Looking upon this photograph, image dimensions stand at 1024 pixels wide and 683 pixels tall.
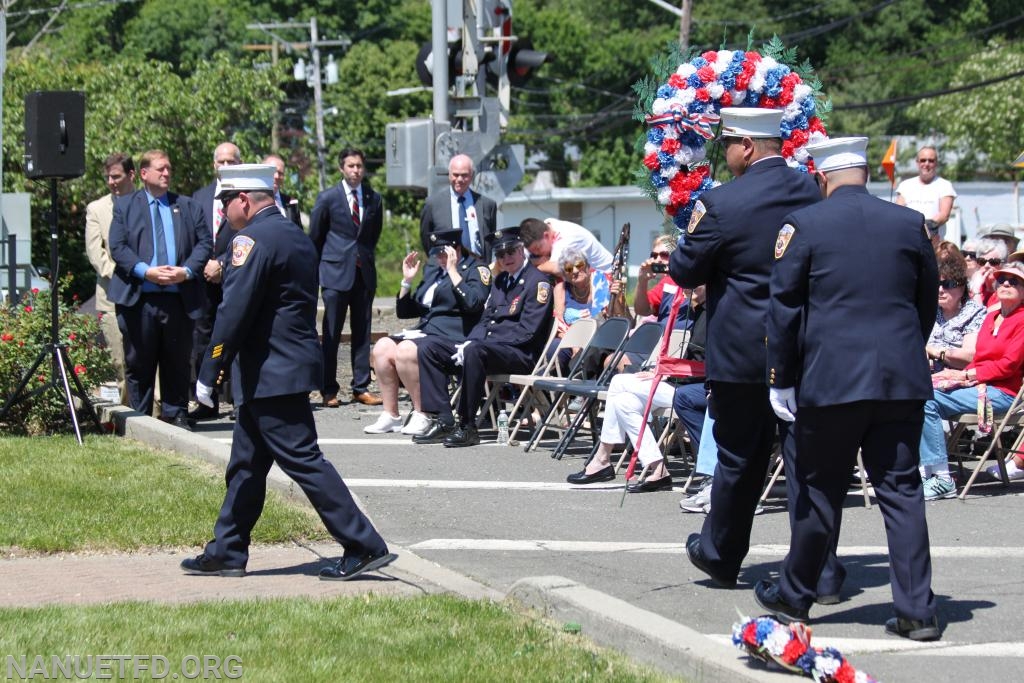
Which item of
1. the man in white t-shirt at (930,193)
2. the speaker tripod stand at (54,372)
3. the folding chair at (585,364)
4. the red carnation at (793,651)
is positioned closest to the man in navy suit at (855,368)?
the red carnation at (793,651)

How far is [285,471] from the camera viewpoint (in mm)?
6902

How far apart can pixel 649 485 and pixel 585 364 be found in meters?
2.26

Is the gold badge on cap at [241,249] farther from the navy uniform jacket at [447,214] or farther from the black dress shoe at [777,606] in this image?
the navy uniform jacket at [447,214]

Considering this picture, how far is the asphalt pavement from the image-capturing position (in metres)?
5.64

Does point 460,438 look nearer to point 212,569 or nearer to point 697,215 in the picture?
point 212,569

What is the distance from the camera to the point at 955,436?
967 centimetres

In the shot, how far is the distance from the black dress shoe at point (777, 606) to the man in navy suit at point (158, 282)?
6.73 metres

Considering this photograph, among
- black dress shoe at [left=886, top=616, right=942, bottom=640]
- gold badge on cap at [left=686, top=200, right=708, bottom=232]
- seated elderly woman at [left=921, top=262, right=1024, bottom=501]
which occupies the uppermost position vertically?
gold badge on cap at [left=686, top=200, right=708, bottom=232]

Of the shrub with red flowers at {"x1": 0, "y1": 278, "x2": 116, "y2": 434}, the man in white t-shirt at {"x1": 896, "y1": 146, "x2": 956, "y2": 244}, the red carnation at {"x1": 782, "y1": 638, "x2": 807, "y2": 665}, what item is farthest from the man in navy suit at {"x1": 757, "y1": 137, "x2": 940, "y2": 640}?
the man in white t-shirt at {"x1": 896, "y1": 146, "x2": 956, "y2": 244}

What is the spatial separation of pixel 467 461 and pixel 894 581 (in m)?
5.29

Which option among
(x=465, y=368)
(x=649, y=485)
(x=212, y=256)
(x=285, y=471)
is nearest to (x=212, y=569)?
(x=285, y=471)

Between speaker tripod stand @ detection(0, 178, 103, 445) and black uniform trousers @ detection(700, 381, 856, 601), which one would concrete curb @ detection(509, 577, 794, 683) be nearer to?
black uniform trousers @ detection(700, 381, 856, 601)

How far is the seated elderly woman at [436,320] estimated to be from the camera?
11914 mm

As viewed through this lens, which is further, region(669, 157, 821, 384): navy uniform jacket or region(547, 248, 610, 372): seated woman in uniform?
region(547, 248, 610, 372): seated woman in uniform
